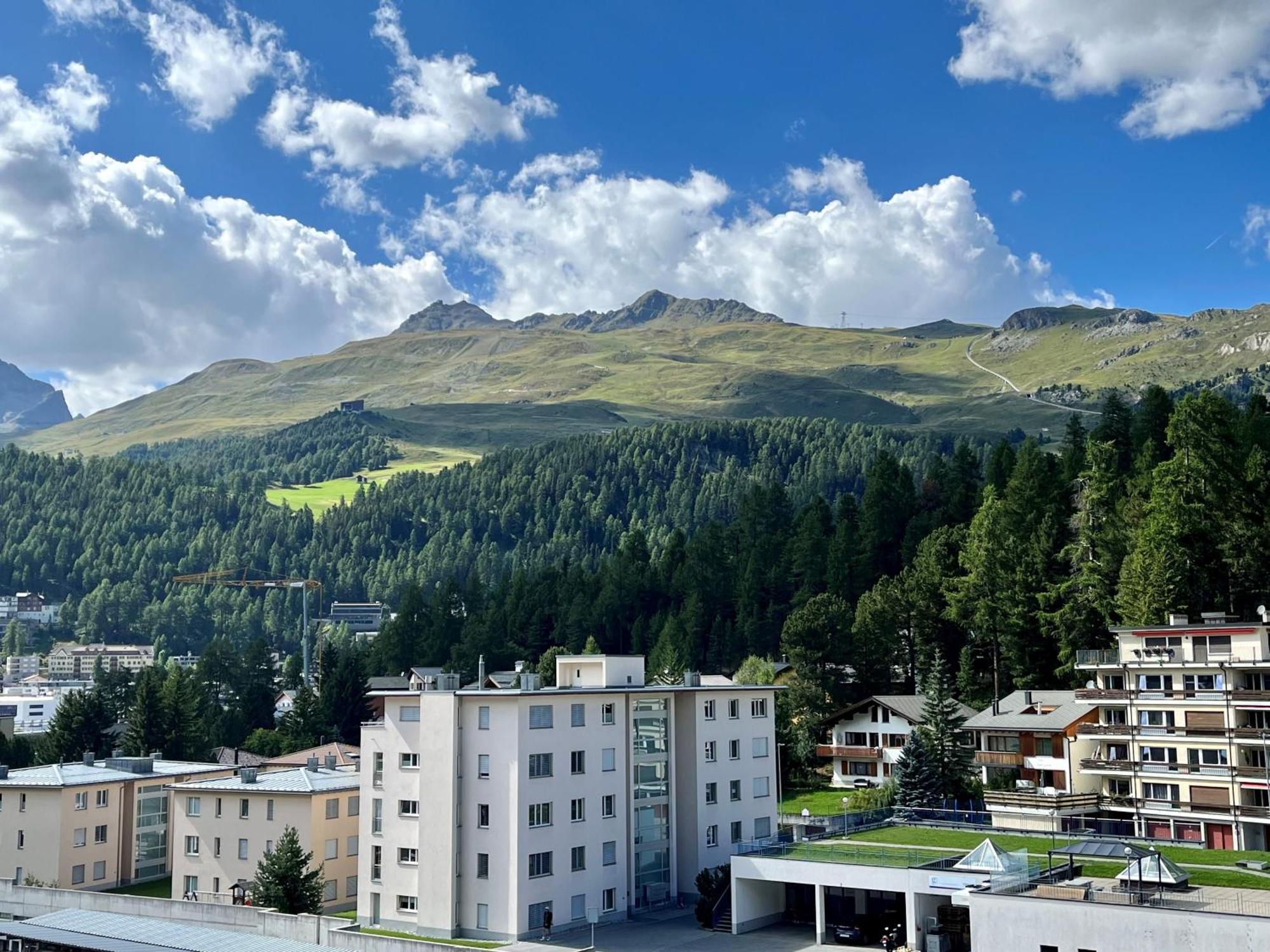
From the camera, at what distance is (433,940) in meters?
51.0

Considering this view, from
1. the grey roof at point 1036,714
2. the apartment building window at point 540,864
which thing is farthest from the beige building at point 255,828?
the grey roof at point 1036,714

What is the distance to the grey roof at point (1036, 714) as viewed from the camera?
75.5 m

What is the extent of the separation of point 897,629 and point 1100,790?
2736 centimetres

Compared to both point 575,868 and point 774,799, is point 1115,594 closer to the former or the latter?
point 774,799

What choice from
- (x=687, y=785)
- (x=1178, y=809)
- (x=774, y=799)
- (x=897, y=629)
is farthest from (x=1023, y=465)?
(x=687, y=785)

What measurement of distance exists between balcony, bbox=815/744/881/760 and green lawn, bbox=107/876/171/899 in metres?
45.0

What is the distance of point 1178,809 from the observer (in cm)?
6769

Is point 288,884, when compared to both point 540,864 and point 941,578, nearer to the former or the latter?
point 540,864

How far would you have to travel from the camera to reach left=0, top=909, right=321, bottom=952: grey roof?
47.8 meters

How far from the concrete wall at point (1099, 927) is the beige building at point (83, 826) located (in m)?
50.6

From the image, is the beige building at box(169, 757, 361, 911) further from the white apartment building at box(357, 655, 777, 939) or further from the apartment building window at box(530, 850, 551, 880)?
the apartment building window at box(530, 850, 551, 880)

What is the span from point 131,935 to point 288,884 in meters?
7.47

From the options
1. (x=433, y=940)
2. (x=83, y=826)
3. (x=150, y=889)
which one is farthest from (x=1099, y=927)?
(x=83, y=826)

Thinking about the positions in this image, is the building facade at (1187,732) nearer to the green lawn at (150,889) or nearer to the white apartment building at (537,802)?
the white apartment building at (537,802)
